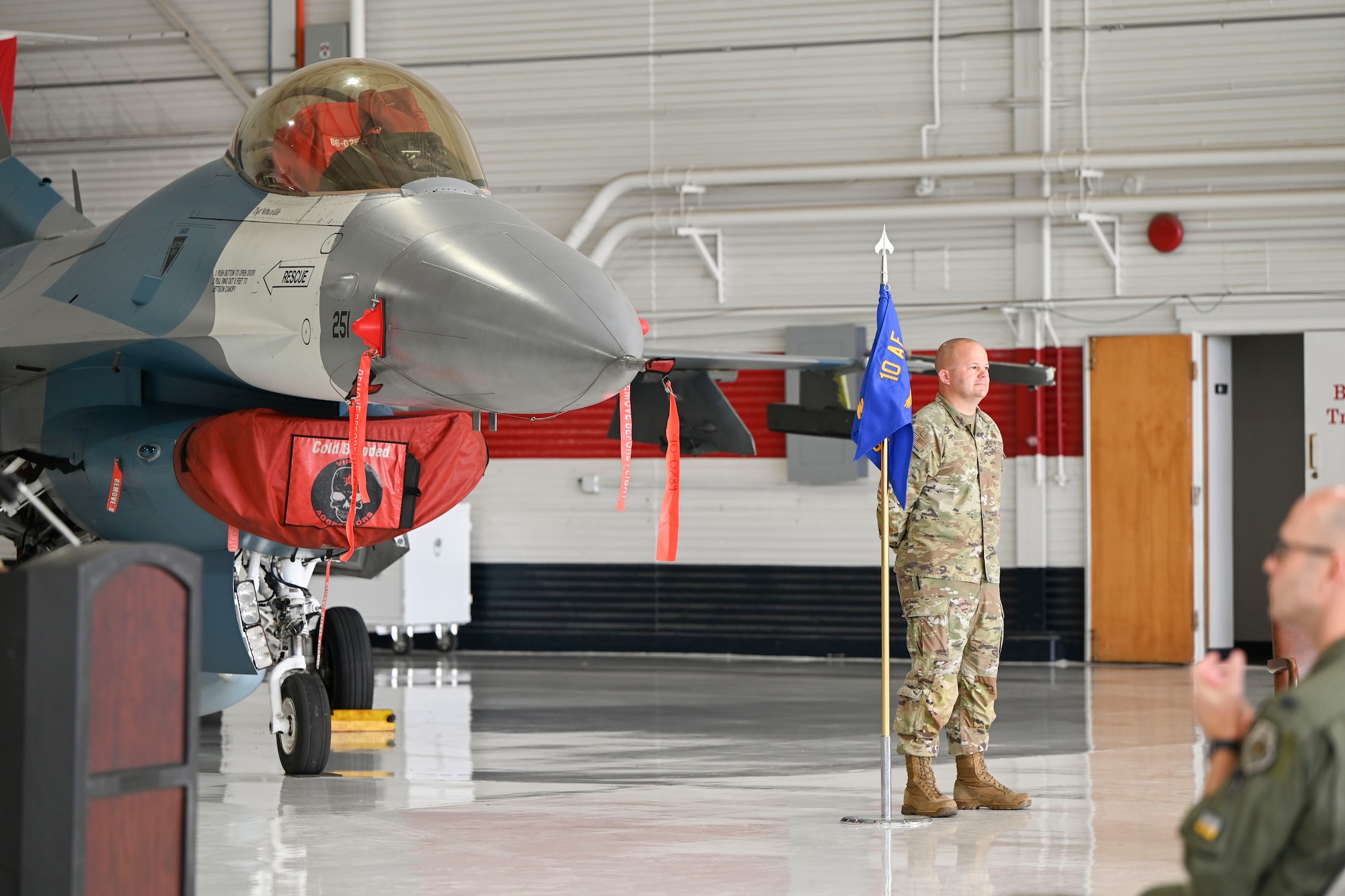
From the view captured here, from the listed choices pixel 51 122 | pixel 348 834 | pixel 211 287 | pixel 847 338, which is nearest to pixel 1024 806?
pixel 348 834

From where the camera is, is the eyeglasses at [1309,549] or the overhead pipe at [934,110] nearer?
the eyeglasses at [1309,549]

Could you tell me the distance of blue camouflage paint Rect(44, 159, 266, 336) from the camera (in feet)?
19.9

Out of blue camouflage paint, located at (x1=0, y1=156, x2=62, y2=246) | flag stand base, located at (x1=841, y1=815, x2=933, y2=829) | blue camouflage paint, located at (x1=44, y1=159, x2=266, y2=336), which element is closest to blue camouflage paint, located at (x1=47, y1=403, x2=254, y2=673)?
blue camouflage paint, located at (x1=44, y1=159, x2=266, y2=336)

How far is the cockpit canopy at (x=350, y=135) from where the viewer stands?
5.90m

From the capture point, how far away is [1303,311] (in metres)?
12.4

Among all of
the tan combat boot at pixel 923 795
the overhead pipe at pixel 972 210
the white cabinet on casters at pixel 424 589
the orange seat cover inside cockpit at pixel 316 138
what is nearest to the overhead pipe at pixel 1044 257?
the overhead pipe at pixel 972 210

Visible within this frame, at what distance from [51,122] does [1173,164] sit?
10.6 m

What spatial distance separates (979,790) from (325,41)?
10.9 m

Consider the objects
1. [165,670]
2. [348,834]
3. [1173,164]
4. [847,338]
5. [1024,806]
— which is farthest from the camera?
[847,338]

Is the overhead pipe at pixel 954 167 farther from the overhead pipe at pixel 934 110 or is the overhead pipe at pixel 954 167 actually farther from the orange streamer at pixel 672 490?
the orange streamer at pixel 672 490

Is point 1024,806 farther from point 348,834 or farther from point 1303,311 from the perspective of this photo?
point 1303,311

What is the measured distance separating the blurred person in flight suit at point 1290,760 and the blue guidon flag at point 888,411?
358 centimetres

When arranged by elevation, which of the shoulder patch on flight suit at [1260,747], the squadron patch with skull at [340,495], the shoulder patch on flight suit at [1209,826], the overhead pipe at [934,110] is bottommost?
the shoulder patch on flight suit at [1209,826]

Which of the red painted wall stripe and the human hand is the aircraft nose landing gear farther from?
the red painted wall stripe
